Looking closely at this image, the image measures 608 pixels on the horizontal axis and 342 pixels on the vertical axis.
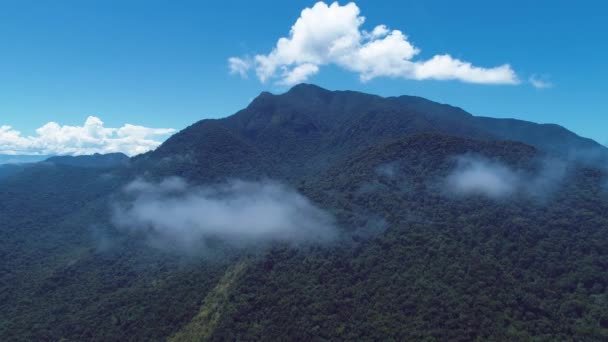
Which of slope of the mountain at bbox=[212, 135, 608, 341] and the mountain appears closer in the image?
slope of the mountain at bbox=[212, 135, 608, 341]

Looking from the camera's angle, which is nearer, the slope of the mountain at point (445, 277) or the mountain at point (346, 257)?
the slope of the mountain at point (445, 277)

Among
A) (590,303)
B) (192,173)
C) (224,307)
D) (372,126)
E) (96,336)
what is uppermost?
(372,126)

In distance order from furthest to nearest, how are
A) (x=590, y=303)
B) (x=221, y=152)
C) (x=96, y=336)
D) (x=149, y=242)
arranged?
(x=221, y=152) < (x=149, y=242) < (x=96, y=336) < (x=590, y=303)

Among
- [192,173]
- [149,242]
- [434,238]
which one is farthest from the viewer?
[192,173]

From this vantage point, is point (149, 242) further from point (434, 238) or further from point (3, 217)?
point (434, 238)

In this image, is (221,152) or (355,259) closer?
(355,259)

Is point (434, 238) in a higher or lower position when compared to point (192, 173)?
lower

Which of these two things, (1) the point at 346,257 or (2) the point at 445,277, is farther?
(1) the point at 346,257

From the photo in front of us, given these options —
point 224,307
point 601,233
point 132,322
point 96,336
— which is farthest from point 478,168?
point 96,336
